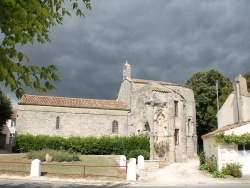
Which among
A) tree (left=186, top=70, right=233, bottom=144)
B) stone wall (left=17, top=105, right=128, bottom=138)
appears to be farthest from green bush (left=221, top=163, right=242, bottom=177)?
tree (left=186, top=70, right=233, bottom=144)

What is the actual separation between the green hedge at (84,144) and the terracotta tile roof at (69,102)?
5.20m

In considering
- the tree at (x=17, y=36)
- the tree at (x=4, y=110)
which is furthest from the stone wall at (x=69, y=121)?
the tree at (x=17, y=36)

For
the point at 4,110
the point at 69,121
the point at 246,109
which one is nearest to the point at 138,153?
the point at 69,121

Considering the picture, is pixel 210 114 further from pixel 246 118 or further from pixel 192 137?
pixel 246 118

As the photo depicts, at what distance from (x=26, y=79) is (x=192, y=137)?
3764cm

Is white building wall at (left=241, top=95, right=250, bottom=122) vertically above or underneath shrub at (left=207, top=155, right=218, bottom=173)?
above

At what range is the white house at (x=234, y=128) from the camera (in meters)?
19.9

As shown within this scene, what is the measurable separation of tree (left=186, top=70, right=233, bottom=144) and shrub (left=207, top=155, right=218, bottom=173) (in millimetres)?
25335

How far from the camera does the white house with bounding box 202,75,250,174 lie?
782 inches

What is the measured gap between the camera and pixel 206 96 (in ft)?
163

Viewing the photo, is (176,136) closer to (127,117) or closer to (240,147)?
(127,117)

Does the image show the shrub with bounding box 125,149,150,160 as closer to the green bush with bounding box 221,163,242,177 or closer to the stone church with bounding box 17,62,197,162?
the stone church with bounding box 17,62,197,162

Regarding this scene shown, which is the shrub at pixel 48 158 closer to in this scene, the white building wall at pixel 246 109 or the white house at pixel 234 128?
the white house at pixel 234 128

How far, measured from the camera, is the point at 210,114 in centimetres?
4722
